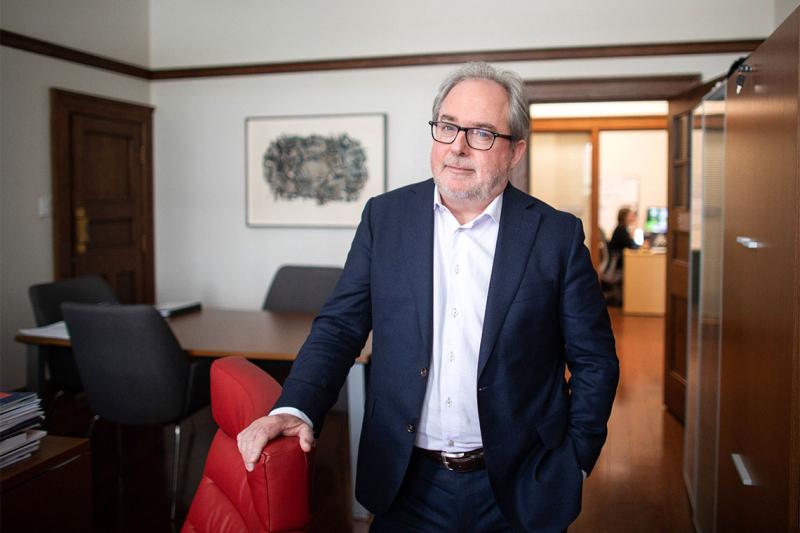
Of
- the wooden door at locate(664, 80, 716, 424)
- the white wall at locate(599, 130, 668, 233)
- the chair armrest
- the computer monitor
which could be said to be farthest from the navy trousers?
the white wall at locate(599, 130, 668, 233)

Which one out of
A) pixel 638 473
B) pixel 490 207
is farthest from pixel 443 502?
pixel 638 473

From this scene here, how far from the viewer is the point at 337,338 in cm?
166

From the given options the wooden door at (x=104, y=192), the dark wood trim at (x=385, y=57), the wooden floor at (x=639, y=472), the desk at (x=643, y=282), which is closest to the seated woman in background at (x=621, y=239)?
the desk at (x=643, y=282)

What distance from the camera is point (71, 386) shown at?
3736 mm

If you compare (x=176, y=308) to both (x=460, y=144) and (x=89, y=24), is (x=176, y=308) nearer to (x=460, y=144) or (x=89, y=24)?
(x=89, y=24)

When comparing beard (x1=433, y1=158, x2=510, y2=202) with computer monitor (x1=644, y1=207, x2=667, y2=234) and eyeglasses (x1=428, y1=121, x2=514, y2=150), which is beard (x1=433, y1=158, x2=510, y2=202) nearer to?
eyeglasses (x1=428, y1=121, x2=514, y2=150)

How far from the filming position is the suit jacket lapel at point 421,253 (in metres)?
1.58

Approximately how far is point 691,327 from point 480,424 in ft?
7.67

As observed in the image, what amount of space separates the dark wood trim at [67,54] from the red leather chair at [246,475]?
419cm

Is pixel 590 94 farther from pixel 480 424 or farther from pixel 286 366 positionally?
pixel 480 424

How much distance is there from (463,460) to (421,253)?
19.1 inches

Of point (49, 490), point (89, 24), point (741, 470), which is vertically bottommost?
point (741, 470)

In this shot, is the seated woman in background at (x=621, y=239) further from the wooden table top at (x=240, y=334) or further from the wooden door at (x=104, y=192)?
the wooden table top at (x=240, y=334)

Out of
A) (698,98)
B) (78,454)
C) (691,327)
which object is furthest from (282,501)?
(698,98)
